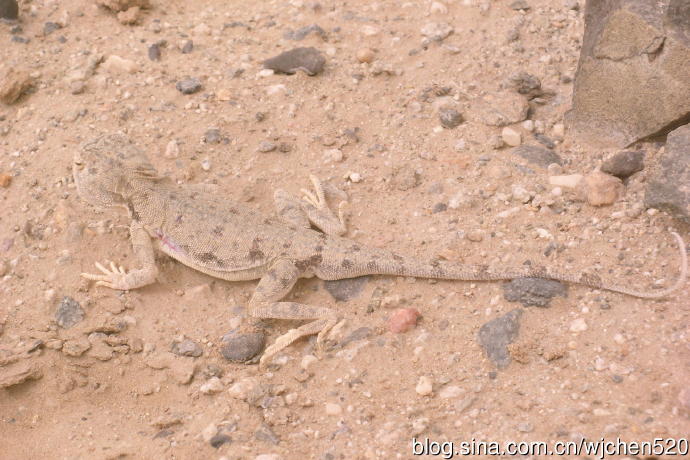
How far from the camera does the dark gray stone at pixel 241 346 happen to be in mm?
5199

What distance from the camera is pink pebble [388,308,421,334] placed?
5.01 metres

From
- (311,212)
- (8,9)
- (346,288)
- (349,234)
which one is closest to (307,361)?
(346,288)

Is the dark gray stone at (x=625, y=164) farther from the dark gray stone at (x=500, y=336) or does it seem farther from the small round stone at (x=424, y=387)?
the small round stone at (x=424, y=387)

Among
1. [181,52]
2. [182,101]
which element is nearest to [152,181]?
[182,101]

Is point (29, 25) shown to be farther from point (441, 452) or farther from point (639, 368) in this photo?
point (639, 368)

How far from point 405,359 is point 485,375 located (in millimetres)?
600

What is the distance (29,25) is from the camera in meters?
8.20

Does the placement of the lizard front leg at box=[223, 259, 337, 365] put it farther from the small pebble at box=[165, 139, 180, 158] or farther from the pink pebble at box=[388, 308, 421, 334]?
the small pebble at box=[165, 139, 180, 158]

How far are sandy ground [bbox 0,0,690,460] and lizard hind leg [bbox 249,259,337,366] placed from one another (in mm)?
125

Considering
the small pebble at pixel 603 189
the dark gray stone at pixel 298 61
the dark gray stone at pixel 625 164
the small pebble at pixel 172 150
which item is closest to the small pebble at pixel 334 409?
the small pebble at pixel 603 189

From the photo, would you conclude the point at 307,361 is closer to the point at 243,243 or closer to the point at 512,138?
the point at 243,243

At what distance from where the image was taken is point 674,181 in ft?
15.9

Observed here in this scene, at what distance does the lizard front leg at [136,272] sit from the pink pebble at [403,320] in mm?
2159

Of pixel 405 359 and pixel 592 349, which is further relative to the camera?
pixel 405 359
